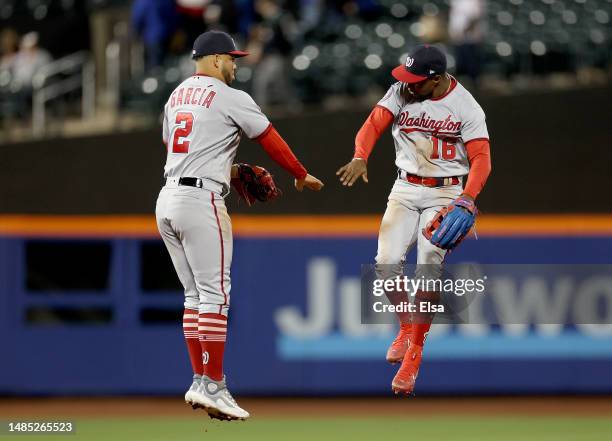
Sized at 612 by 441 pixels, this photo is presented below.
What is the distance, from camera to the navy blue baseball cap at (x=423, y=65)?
202 inches

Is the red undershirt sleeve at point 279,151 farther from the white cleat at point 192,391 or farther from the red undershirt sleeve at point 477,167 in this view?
the white cleat at point 192,391

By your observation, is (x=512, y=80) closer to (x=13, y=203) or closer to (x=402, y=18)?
(x=402, y=18)

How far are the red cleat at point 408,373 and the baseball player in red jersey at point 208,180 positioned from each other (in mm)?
743

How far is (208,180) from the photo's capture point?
18.8ft

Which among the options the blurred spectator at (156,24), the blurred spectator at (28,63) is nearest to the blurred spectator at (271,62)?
the blurred spectator at (156,24)

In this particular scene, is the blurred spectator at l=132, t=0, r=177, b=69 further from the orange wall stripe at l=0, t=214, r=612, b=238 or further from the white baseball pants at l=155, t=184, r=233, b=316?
the white baseball pants at l=155, t=184, r=233, b=316

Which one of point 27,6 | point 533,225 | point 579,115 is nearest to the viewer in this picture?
point 579,115

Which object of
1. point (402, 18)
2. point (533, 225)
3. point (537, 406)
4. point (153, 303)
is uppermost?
point (402, 18)

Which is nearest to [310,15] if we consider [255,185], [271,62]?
[271,62]

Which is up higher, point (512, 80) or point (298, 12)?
point (298, 12)

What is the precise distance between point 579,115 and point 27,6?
7.70 metres

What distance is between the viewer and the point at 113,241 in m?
12.9

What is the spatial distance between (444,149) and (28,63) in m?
A: 8.70

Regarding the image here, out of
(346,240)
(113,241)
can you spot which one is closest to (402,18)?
(346,240)
